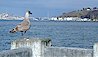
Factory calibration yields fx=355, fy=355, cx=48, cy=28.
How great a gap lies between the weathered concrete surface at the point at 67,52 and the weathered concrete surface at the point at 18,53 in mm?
713

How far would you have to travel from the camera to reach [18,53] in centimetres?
1021

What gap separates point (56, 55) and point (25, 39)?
1125mm

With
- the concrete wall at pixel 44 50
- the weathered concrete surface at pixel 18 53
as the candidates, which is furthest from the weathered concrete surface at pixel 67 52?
the weathered concrete surface at pixel 18 53

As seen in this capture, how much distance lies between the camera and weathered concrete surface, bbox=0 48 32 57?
9.58 meters

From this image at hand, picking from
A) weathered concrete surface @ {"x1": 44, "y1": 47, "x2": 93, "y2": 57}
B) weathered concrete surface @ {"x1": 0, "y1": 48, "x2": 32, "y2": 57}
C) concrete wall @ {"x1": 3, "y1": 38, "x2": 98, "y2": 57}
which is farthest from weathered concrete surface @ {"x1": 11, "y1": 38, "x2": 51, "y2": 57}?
weathered concrete surface @ {"x1": 44, "y1": 47, "x2": 93, "y2": 57}

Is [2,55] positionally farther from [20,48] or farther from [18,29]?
[18,29]

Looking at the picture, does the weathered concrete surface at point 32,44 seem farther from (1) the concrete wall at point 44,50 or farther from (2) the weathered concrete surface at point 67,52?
(2) the weathered concrete surface at point 67,52

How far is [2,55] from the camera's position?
30.7ft

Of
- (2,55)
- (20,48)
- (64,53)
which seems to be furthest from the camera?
(64,53)

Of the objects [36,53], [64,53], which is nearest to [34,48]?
[36,53]

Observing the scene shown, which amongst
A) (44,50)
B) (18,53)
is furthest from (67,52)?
(18,53)

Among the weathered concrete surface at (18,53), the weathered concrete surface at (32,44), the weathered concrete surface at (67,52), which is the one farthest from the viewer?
the weathered concrete surface at (32,44)

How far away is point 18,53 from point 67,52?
183cm

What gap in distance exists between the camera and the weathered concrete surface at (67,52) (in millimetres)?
10953
